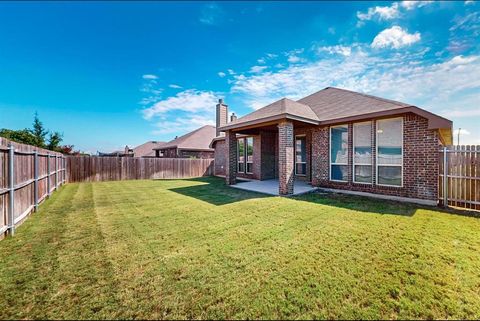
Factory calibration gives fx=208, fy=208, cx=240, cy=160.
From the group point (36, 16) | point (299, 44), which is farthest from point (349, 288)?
point (36, 16)

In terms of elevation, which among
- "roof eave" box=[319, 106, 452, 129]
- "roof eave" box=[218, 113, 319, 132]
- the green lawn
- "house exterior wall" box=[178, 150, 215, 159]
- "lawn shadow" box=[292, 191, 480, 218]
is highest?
"roof eave" box=[218, 113, 319, 132]

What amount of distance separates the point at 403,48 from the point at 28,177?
13.0m

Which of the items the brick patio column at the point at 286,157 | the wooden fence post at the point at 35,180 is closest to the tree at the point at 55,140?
the wooden fence post at the point at 35,180

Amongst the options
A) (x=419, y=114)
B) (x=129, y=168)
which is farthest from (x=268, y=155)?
(x=129, y=168)

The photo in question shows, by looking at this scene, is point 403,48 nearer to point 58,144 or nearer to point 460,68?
point 460,68

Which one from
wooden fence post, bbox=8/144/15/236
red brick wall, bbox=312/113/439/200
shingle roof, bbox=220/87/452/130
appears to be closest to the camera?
wooden fence post, bbox=8/144/15/236

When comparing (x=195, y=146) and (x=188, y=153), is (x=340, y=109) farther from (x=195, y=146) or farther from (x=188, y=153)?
(x=188, y=153)

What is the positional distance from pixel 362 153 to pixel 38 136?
31230mm

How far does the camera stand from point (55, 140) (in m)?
23.9

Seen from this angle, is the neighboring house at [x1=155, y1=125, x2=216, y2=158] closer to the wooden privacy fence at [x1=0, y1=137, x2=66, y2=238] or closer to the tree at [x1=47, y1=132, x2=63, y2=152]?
the tree at [x1=47, y1=132, x2=63, y2=152]

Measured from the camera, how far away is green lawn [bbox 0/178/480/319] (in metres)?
2.25

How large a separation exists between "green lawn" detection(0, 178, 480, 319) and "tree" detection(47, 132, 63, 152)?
23.9 metres

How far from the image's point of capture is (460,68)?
24.9ft

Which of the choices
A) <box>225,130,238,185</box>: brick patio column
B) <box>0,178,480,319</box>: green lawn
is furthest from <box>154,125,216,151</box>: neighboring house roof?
<box>0,178,480,319</box>: green lawn
